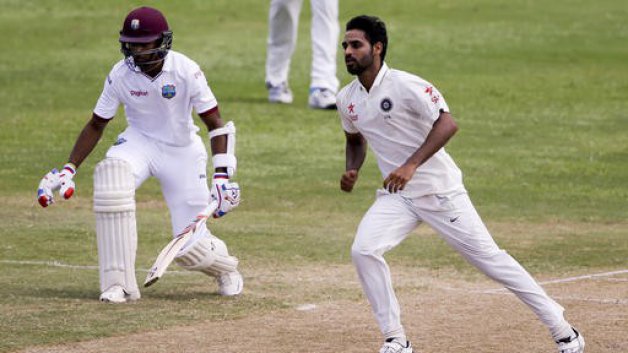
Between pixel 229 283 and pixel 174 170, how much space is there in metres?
0.88

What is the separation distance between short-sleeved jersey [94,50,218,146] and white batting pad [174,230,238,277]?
74 centimetres

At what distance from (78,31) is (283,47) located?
639cm

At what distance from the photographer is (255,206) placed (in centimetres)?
1451

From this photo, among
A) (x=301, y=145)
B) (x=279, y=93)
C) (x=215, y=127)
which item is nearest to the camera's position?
(x=215, y=127)

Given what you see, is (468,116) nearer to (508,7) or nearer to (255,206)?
(255,206)

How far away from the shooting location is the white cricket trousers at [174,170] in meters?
10.0

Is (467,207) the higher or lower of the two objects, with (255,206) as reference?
higher

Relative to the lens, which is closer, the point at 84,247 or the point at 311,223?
the point at 84,247

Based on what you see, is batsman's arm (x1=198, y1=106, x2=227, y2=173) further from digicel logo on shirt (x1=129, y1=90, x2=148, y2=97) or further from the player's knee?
the player's knee

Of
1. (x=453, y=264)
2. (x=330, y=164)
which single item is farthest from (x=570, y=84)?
(x=453, y=264)

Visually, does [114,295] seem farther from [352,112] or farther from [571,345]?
[571,345]

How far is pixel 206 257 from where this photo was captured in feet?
32.6

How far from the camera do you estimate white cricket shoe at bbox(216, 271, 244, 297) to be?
33.3 feet

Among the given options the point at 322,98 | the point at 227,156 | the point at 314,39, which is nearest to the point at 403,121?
the point at 227,156
